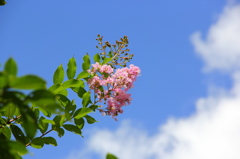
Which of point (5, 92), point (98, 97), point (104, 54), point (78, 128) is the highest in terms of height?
point (104, 54)

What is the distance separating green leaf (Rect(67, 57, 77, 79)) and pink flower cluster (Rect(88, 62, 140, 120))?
13 centimetres

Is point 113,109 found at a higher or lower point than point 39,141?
higher


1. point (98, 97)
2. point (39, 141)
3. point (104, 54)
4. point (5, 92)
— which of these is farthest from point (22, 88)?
point (104, 54)

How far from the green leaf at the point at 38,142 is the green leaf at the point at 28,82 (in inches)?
51.4

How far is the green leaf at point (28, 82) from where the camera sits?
917mm

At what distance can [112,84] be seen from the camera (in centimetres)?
245

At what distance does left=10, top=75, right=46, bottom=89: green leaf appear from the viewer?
0.92 m

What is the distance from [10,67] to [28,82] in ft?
0.49

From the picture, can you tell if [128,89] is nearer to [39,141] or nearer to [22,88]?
[39,141]

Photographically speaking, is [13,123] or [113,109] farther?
[113,109]

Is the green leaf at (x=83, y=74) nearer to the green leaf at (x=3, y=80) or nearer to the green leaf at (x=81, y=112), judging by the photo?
the green leaf at (x=81, y=112)

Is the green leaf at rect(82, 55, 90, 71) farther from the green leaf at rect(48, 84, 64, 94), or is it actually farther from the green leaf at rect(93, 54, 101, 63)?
the green leaf at rect(48, 84, 64, 94)

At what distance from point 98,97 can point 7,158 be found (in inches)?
58.2

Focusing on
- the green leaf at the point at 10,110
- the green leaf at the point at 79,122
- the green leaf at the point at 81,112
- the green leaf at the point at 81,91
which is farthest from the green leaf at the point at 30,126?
the green leaf at the point at 81,91
